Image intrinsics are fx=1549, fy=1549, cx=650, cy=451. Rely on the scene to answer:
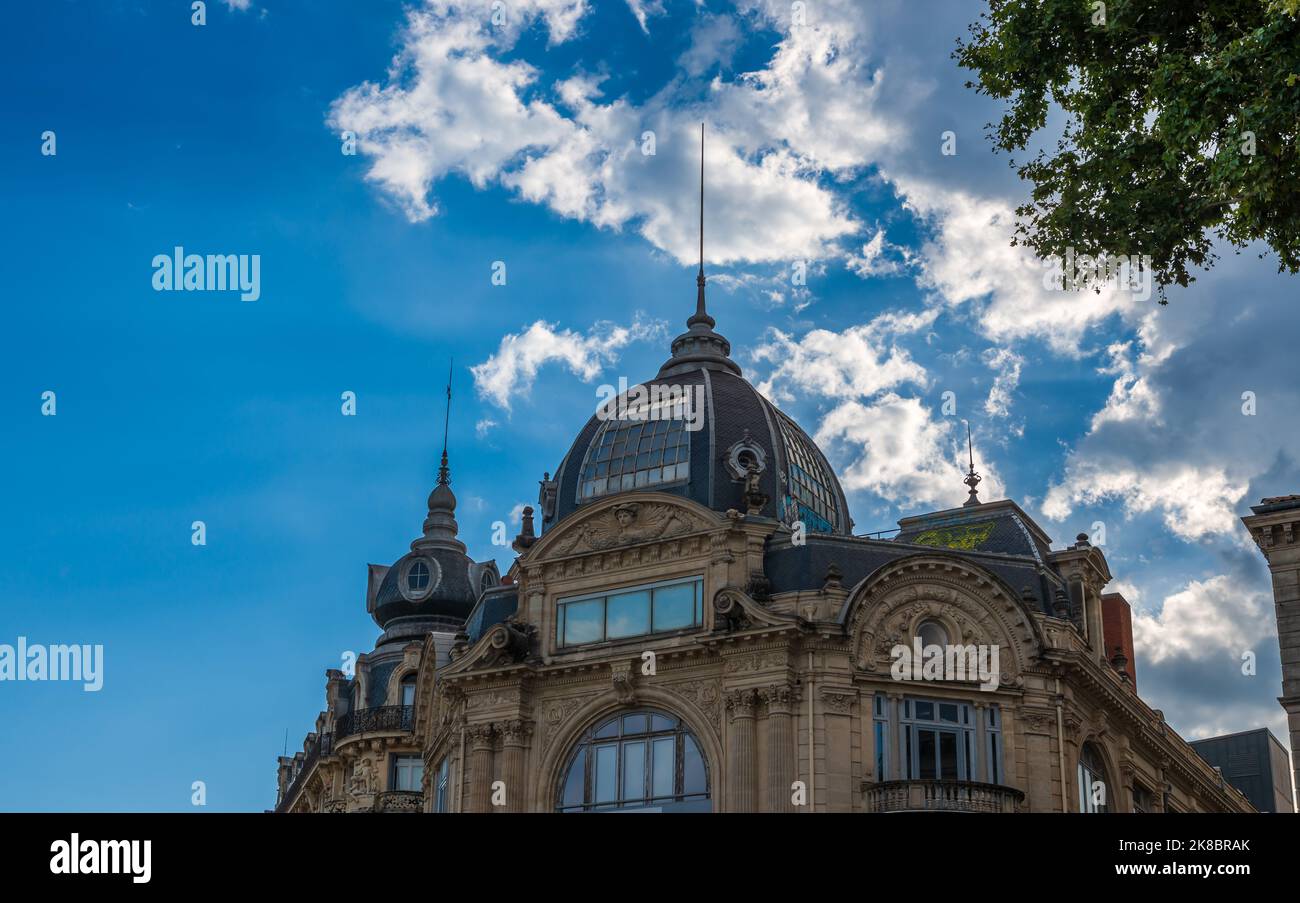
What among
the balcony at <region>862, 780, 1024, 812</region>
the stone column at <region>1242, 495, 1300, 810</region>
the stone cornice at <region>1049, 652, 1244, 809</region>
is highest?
the stone column at <region>1242, 495, 1300, 810</region>

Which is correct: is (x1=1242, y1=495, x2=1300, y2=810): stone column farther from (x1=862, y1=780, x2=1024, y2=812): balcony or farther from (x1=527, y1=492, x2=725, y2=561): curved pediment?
(x1=527, y1=492, x2=725, y2=561): curved pediment

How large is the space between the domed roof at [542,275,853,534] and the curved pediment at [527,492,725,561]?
1.58 metres

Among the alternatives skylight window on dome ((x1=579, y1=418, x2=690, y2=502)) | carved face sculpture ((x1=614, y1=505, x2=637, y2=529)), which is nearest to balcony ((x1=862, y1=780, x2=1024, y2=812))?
carved face sculpture ((x1=614, y1=505, x2=637, y2=529))

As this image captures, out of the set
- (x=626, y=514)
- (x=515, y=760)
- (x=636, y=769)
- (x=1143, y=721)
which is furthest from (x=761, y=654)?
(x=1143, y=721)

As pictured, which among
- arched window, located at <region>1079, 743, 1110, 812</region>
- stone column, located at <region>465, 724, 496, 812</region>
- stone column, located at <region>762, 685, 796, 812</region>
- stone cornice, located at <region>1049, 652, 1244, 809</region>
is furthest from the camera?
stone column, located at <region>465, 724, 496, 812</region>

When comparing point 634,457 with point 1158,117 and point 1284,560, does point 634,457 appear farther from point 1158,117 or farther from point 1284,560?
point 1158,117

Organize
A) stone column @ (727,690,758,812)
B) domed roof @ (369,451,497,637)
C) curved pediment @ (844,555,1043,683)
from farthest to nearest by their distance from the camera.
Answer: domed roof @ (369,451,497,637) → curved pediment @ (844,555,1043,683) → stone column @ (727,690,758,812)

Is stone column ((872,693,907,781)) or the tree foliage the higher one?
the tree foliage

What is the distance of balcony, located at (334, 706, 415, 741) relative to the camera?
60500 millimetres

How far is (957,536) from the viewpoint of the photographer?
4944 cm

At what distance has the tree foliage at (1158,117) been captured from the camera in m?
20.7

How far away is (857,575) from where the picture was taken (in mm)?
44156
